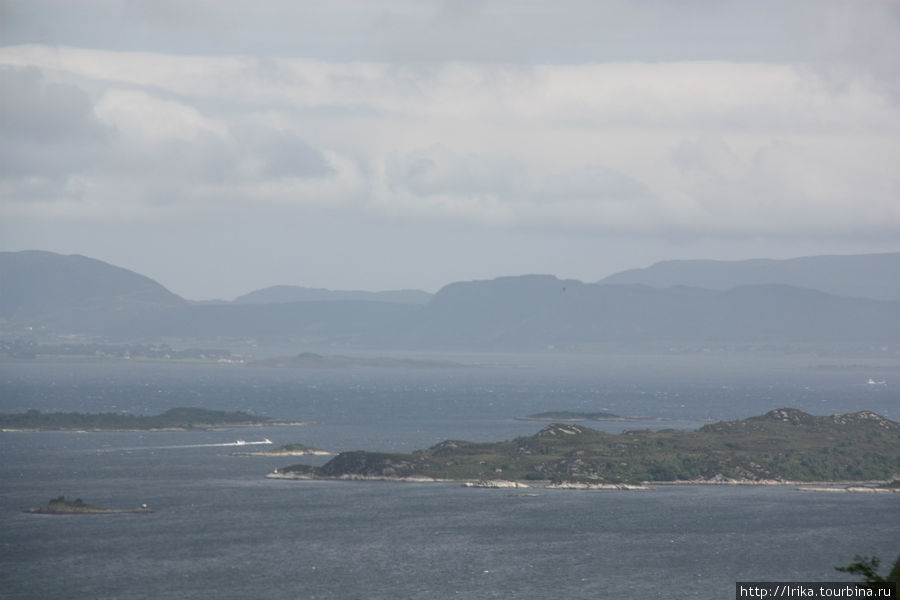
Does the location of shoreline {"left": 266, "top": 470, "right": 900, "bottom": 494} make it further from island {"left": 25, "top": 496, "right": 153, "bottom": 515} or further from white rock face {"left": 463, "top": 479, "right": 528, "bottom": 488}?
island {"left": 25, "top": 496, "right": 153, "bottom": 515}

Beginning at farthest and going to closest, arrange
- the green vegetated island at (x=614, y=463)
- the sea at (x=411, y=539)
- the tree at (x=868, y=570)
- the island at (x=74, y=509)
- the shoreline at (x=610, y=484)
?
1. the green vegetated island at (x=614, y=463)
2. the shoreline at (x=610, y=484)
3. the island at (x=74, y=509)
4. the sea at (x=411, y=539)
5. the tree at (x=868, y=570)

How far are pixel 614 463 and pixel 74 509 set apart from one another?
76.3m

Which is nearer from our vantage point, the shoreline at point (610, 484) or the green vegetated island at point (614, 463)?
the shoreline at point (610, 484)

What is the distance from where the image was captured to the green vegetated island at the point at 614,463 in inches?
6870

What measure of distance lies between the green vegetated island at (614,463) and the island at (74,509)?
1377 inches

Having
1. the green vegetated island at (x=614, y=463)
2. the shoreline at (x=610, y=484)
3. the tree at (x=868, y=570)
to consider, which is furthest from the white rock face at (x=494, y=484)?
the tree at (x=868, y=570)

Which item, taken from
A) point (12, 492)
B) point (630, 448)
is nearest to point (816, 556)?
point (630, 448)

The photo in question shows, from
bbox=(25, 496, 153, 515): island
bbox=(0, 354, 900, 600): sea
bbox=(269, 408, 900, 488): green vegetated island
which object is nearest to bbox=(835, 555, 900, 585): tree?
bbox=(0, 354, 900, 600): sea

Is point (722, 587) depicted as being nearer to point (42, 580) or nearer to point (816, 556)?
point (816, 556)

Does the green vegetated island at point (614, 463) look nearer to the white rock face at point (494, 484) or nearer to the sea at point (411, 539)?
the white rock face at point (494, 484)

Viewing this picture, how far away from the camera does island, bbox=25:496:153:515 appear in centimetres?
13725

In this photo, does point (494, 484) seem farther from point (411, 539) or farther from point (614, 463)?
point (411, 539)

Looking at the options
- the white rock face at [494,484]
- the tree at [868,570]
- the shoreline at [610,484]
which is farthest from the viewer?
the white rock face at [494,484]

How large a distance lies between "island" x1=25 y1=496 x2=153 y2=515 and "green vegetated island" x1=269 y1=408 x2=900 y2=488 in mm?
34988
